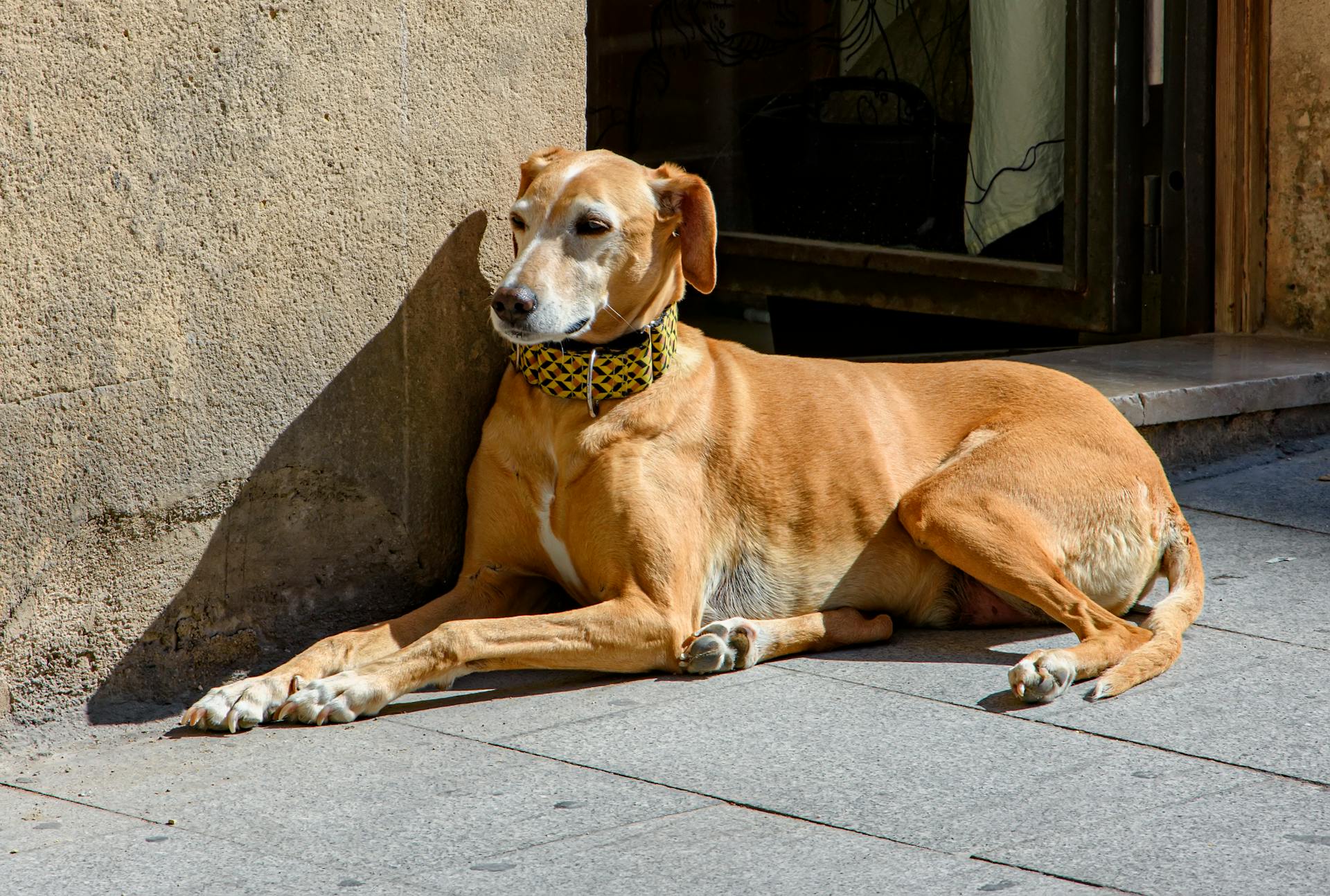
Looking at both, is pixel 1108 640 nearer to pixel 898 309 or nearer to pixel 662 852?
pixel 662 852

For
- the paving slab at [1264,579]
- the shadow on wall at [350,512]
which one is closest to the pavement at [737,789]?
the paving slab at [1264,579]

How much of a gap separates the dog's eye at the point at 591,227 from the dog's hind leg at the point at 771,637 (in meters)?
1.04

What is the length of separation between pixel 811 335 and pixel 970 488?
14.0 feet

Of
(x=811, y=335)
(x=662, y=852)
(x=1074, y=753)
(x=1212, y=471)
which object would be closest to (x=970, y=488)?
(x=1074, y=753)

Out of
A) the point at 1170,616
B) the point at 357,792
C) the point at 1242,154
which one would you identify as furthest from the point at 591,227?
the point at 1242,154

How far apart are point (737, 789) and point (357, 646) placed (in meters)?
1.14

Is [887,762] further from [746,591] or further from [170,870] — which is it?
[170,870]

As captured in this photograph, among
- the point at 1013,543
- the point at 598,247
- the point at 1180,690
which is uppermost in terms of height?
the point at 598,247

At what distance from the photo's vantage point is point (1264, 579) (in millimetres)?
4625

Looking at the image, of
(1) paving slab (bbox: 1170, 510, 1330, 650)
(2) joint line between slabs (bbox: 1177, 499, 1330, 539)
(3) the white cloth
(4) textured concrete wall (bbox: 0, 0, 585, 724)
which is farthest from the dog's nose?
(3) the white cloth

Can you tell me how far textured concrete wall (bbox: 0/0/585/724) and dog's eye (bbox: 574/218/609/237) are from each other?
1.26 feet

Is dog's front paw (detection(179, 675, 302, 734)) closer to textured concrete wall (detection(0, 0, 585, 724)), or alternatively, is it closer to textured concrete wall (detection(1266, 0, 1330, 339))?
textured concrete wall (detection(0, 0, 585, 724))

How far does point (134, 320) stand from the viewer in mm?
3414

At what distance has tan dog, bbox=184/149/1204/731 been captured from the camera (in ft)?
12.2
